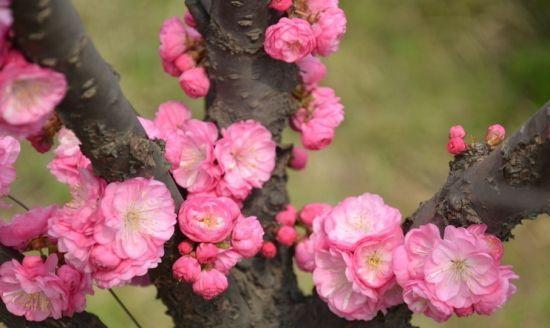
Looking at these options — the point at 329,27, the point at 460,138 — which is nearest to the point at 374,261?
the point at 460,138

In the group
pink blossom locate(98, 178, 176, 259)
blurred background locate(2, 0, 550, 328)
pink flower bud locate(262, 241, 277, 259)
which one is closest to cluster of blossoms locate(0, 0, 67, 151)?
pink blossom locate(98, 178, 176, 259)

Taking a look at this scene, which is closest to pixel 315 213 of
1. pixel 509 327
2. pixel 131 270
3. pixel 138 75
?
pixel 131 270

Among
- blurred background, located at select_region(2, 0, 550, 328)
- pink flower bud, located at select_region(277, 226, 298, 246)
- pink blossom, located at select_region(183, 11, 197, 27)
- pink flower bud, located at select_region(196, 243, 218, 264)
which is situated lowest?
blurred background, located at select_region(2, 0, 550, 328)

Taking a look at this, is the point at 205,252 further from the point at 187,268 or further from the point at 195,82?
the point at 195,82

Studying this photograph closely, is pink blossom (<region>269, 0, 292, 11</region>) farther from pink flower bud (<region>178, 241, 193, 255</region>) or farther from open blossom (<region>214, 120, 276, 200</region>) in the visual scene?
pink flower bud (<region>178, 241, 193, 255</region>)

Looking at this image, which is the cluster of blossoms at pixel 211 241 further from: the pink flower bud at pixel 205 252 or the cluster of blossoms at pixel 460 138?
the cluster of blossoms at pixel 460 138

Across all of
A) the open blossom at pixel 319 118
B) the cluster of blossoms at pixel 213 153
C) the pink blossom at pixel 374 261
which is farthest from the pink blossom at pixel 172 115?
the pink blossom at pixel 374 261
